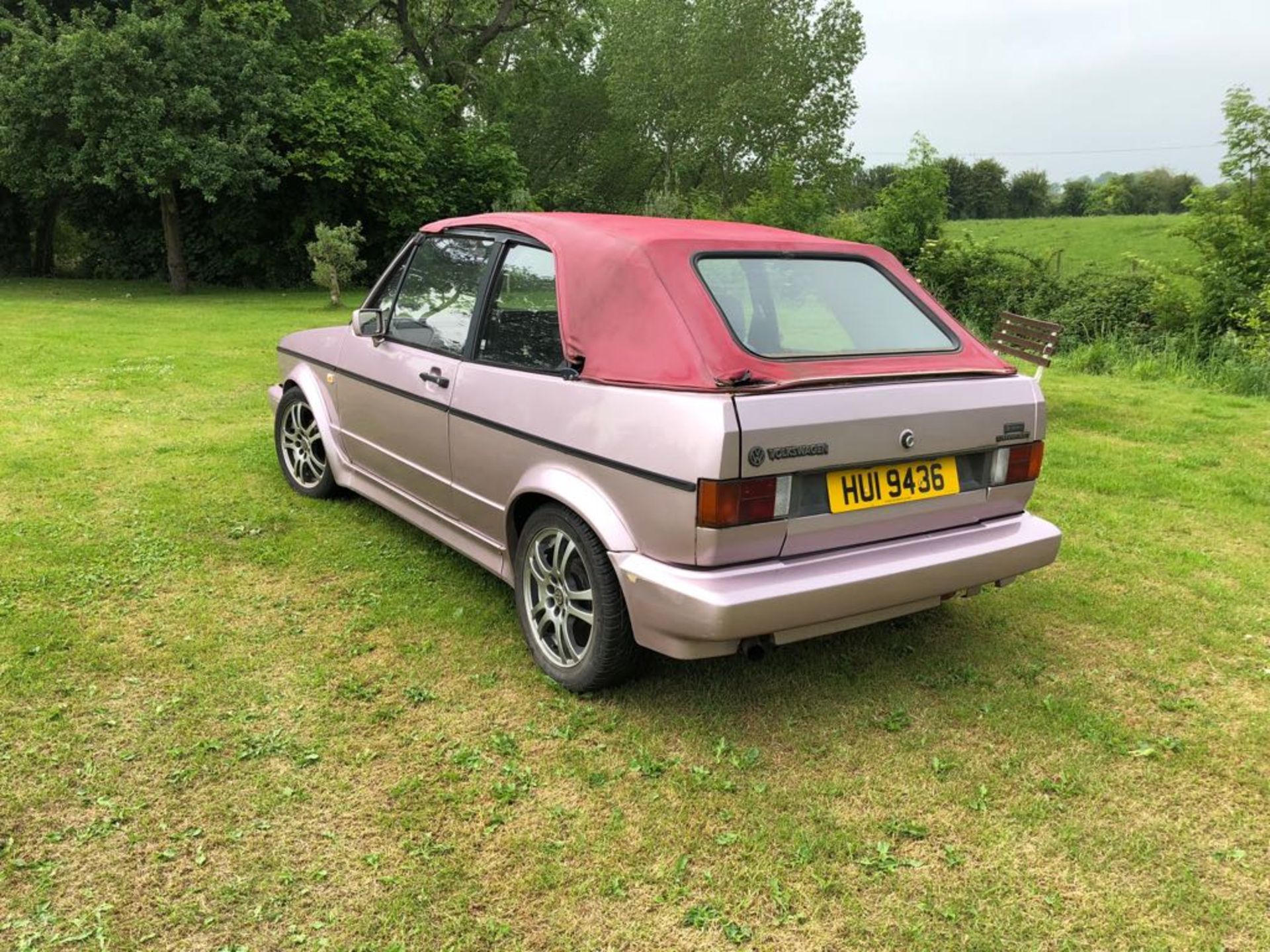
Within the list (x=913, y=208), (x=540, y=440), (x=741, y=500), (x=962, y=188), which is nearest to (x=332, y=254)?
(x=913, y=208)

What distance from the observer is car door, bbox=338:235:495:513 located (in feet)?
12.5

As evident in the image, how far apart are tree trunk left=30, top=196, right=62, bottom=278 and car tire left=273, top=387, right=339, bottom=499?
23.7 m

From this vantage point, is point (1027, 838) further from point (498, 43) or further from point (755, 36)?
point (755, 36)

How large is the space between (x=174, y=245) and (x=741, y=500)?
22.3 meters

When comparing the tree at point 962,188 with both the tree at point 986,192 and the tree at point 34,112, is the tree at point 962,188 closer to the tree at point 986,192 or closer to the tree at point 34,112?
the tree at point 986,192

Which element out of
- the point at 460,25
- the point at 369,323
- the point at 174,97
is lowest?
the point at 369,323

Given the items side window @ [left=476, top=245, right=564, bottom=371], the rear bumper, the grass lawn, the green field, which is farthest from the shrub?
the rear bumper

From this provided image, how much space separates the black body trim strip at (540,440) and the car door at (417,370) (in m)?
0.01

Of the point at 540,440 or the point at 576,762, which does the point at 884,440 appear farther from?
the point at 576,762

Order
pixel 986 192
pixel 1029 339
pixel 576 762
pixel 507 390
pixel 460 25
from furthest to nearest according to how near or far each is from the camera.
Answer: pixel 986 192 < pixel 460 25 < pixel 1029 339 < pixel 507 390 < pixel 576 762

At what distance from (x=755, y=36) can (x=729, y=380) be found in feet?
136

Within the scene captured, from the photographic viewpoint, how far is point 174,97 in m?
18.0

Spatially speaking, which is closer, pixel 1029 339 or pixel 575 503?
pixel 575 503

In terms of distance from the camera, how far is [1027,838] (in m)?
2.52
